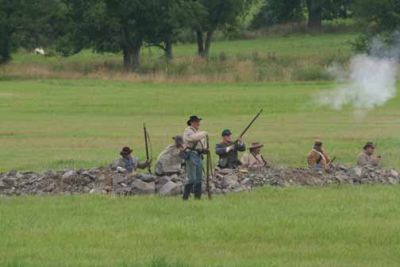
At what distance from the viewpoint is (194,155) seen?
2256 cm

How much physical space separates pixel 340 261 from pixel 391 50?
2418cm

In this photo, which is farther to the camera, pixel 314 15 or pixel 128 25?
pixel 314 15

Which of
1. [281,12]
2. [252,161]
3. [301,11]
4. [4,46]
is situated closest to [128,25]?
[4,46]

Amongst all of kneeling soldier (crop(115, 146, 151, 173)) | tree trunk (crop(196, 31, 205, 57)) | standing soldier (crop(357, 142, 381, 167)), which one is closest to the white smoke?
standing soldier (crop(357, 142, 381, 167))

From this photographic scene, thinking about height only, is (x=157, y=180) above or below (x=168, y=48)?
above

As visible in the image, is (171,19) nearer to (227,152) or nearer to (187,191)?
(227,152)

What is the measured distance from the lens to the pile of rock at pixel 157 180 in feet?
80.2

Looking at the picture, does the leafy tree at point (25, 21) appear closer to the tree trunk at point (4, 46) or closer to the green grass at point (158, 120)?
the tree trunk at point (4, 46)

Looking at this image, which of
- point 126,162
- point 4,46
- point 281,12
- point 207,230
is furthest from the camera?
point 281,12

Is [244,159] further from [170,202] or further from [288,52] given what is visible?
[288,52]

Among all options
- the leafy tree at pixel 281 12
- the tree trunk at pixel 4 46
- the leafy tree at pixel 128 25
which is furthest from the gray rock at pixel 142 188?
the leafy tree at pixel 281 12

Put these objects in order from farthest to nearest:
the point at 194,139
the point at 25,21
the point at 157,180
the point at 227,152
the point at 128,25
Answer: the point at 25,21
the point at 128,25
the point at 227,152
the point at 157,180
the point at 194,139

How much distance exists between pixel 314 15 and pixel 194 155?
86.4 meters

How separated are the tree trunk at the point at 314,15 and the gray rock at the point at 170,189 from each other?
79.8 metres
